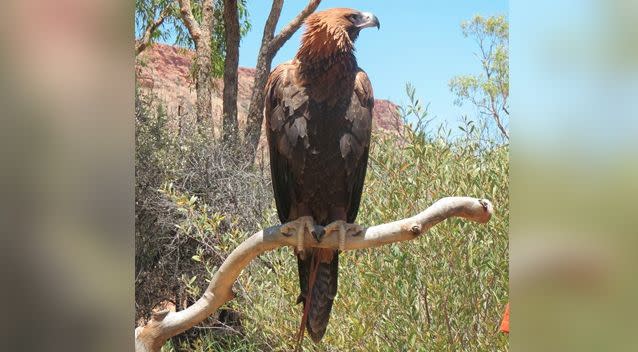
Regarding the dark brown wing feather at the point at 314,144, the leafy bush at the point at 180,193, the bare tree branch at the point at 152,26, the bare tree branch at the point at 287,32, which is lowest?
the leafy bush at the point at 180,193

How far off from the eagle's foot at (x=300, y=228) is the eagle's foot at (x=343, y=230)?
2.0 inches

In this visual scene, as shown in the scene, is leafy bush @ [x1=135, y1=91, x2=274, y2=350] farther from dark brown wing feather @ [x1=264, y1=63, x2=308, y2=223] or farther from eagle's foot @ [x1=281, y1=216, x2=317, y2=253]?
eagle's foot @ [x1=281, y1=216, x2=317, y2=253]

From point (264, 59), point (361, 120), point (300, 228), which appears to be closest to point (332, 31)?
point (361, 120)

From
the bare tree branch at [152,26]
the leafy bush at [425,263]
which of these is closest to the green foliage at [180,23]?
the bare tree branch at [152,26]

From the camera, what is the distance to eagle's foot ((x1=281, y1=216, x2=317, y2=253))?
1.75m

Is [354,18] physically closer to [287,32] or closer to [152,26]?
[287,32]

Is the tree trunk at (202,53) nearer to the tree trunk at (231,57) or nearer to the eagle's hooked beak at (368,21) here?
the tree trunk at (231,57)

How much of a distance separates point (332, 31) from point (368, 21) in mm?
152

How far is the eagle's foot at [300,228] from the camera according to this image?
175 cm

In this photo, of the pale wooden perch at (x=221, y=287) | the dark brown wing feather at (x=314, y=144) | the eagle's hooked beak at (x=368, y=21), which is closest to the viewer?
the pale wooden perch at (x=221, y=287)
